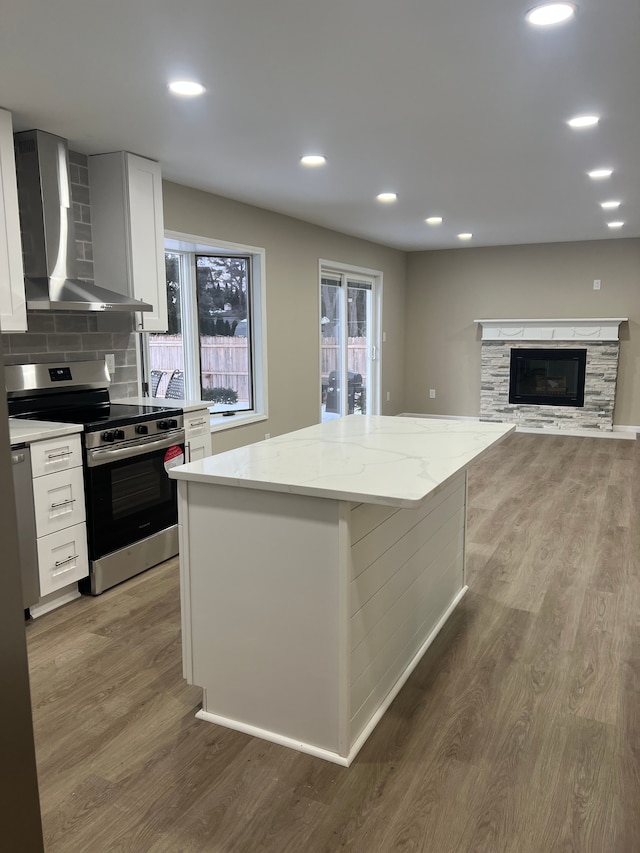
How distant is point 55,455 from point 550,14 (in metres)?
2.73

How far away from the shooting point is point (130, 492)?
134 inches

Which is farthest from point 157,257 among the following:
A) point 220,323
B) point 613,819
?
point 613,819

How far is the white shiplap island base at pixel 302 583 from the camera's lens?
1.90m

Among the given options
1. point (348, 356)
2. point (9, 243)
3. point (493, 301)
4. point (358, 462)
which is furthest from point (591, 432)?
point (9, 243)

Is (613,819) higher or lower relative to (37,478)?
lower

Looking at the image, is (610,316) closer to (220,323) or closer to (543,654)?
(220,323)

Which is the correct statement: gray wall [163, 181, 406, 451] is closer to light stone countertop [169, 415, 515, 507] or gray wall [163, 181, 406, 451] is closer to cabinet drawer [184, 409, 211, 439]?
cabinet drawer [184, 409, 211, 439]

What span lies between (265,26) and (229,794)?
2558 mm

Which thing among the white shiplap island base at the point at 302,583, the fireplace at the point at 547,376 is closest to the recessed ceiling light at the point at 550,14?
A: the white shiplap island base at the point at 302,583

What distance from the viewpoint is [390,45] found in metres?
2.35

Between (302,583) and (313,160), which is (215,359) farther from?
(302,583)

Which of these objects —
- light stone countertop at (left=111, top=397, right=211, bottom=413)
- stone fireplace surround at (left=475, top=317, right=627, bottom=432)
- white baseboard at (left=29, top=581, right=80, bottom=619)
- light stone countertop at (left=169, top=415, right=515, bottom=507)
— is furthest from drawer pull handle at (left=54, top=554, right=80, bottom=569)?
stone fireplace surround at (left=475, top=317, right=627, bottom=432)

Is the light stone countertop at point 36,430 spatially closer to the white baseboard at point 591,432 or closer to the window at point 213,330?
the window at point 213,330

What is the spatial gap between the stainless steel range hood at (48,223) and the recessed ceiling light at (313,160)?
1408 mm
